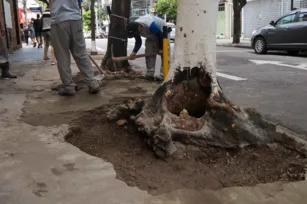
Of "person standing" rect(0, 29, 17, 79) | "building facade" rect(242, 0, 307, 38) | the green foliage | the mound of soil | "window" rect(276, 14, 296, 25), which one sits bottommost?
the mound of soil

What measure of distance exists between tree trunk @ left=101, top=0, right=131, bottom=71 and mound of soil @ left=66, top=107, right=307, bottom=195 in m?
4.82

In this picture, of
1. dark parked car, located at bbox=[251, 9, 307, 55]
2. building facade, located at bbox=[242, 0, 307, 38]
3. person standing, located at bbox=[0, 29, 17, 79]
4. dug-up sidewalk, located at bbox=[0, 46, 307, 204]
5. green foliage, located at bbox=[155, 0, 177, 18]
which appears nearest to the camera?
dug-up sidewalk, located at bbox=[0, 46, 307, 204]

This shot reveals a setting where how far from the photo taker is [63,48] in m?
5.48

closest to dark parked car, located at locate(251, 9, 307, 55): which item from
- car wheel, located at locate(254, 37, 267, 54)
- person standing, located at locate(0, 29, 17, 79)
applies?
car wheel, located at locate(254, 37, 267, 54)

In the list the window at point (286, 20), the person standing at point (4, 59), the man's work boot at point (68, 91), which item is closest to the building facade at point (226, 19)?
the window at point (286, 20)

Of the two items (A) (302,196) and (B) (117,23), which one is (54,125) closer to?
(A) (302,196)

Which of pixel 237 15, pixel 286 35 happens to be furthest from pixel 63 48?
pixel 237 15

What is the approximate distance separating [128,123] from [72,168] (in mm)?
1031

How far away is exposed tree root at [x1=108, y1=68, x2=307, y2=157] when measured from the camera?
10.8 feet

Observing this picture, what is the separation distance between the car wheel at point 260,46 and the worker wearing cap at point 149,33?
8586mm

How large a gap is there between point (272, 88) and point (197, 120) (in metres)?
4.00

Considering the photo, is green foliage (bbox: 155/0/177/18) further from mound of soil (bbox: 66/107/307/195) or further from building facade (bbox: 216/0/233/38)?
mound of soil (bbox: 66/107/307/195)

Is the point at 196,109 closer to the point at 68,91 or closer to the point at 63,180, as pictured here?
the point at 63,180

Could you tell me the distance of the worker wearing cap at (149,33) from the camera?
6988 mm
